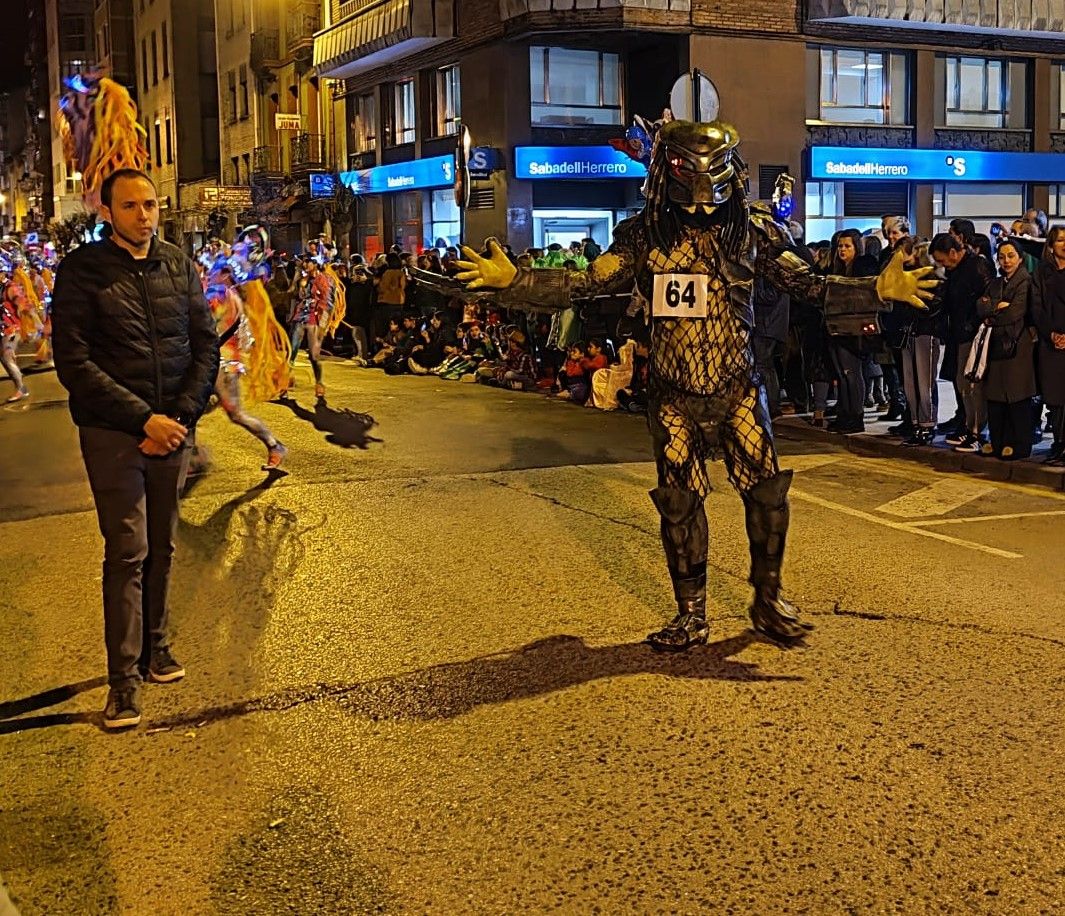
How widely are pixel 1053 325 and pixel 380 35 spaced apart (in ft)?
→ 74.2

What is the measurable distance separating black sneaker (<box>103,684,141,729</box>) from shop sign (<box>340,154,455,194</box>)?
24.6 m

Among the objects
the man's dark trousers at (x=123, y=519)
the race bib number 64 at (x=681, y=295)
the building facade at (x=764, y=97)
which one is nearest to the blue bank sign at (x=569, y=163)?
the building facade at (x=764, y=97)

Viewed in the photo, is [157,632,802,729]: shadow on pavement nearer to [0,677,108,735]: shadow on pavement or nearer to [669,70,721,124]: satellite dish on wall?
[0,677,108,735]: shadow on pavement

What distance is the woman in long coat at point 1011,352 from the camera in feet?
33.8

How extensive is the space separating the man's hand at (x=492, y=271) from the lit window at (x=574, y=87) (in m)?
21.2

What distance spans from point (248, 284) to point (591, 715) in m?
7.31

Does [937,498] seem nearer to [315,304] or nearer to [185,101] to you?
[315,304]

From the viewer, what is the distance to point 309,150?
124 ft

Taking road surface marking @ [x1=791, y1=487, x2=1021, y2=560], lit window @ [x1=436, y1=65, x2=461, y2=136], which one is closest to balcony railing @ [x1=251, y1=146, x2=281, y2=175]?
A: lit window @ [x1=436, y1=65, x2=461, y2=136]

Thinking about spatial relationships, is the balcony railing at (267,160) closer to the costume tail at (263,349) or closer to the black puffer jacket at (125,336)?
the costume tail at (263,349)

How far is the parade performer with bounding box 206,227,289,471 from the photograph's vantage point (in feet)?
33.4

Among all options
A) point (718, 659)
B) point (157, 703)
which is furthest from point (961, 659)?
point (157, 703)

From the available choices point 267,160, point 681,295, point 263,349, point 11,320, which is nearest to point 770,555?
point 681,295

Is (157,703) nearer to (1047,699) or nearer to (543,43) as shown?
(1047,699)
